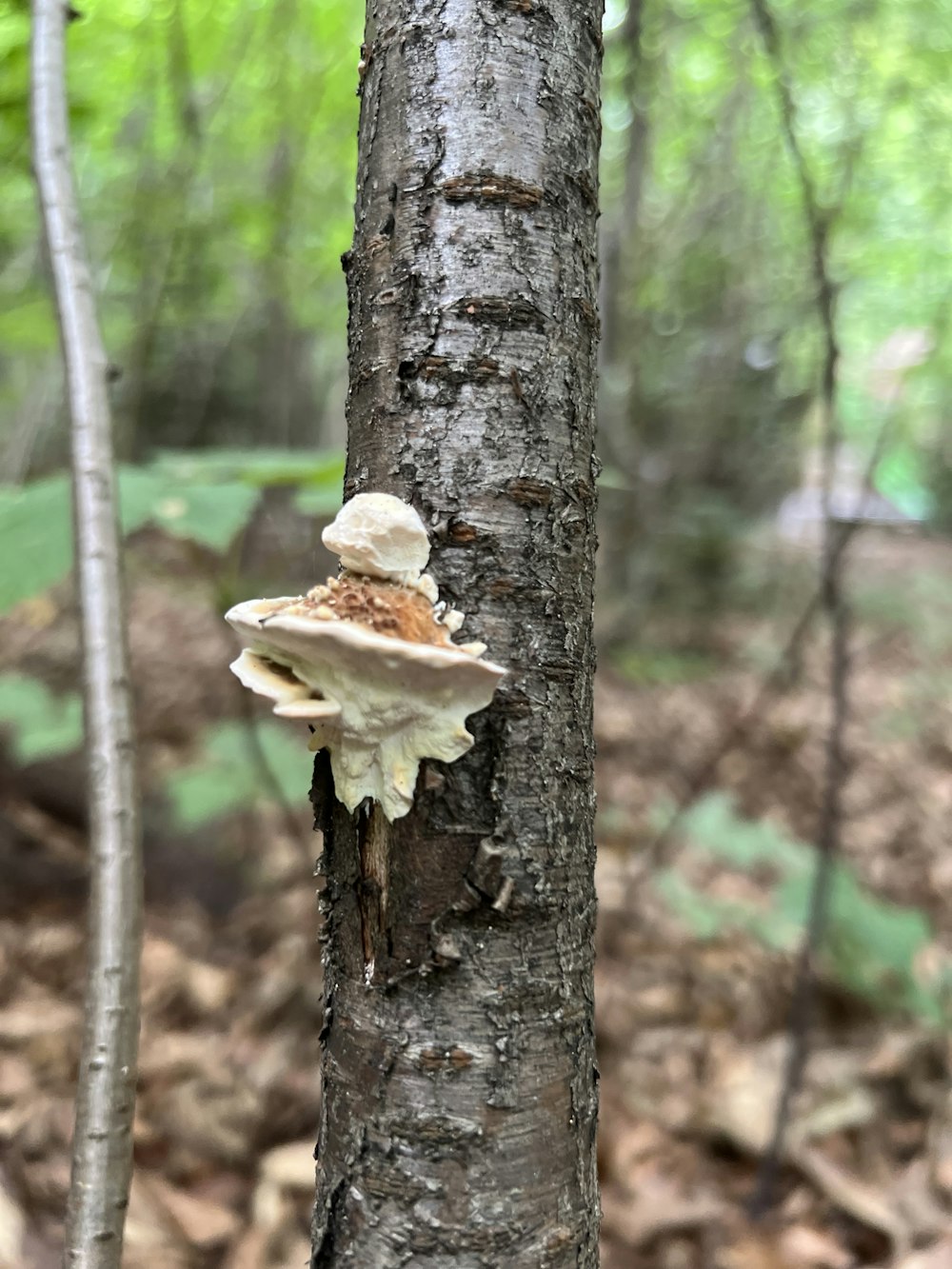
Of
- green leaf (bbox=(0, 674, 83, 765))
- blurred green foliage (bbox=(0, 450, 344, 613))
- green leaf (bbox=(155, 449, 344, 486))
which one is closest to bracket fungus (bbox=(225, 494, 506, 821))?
blurred green foliage (bbox=(0, 450, 344, 613))

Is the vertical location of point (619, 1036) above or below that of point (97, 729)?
below

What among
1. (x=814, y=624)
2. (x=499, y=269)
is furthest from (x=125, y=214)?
(x=814, y=624)

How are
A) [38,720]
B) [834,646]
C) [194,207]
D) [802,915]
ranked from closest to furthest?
[834,646] < [802,915] < [38,720] < [194,207]

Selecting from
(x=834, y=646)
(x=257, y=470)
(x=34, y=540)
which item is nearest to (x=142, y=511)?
(x=34, y=540)

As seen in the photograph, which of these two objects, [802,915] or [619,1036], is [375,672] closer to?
[619,1036]

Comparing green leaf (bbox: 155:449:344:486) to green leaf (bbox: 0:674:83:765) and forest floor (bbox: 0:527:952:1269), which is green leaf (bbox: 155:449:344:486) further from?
forest floor (bbox: 0:527:952:1269)

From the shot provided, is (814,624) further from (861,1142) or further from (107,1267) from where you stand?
(107,1267)
